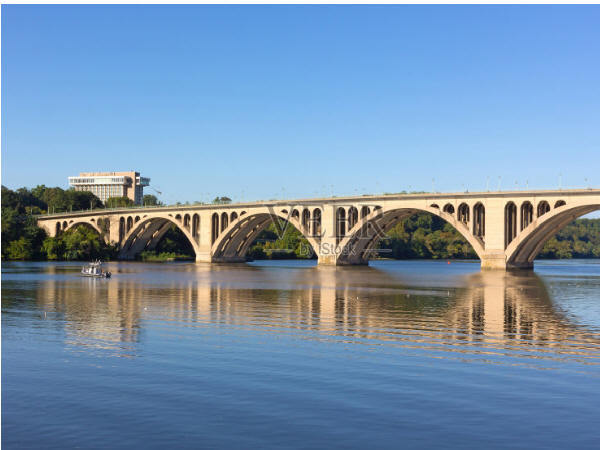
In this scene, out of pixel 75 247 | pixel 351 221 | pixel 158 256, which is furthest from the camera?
pixel 158 256

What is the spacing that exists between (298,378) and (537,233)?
71.4m

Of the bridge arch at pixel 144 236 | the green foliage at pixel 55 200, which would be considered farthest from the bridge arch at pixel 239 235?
the green foliage at pixel 55 200

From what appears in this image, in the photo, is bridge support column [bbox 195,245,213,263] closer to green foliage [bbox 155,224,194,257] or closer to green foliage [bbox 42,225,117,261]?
green foliage [bbox 42,225,117,261]

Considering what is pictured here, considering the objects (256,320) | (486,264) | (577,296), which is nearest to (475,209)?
(486,264)

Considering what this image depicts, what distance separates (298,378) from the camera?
19484 millimetres

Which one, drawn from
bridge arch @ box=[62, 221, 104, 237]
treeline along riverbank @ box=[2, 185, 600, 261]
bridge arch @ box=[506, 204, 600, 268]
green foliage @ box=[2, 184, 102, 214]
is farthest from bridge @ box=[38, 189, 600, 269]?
green foliage @ box=[2, 184, 102, 214]

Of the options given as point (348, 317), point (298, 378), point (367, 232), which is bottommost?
point (298, 378)

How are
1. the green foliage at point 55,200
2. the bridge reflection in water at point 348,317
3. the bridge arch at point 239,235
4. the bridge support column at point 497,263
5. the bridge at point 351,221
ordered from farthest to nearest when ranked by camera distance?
the green foliage at point 55,200 → the bridge arch at point 239,235 → the bridge support column at point 497,263 → the bridge at point 351,221 → the bridge reflection in water at point 348,317

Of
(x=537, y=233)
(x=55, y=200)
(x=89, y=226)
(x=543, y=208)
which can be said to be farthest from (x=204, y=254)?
(x=55, y=200)

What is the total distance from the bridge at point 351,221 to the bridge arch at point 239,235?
182mm

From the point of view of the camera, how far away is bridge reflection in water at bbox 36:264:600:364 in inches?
1010

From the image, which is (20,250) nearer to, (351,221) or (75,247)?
(75,247)

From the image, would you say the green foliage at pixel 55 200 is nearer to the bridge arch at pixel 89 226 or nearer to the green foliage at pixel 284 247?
the bridge arch at pixel 89 226

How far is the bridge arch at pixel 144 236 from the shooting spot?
142750 millimetres
